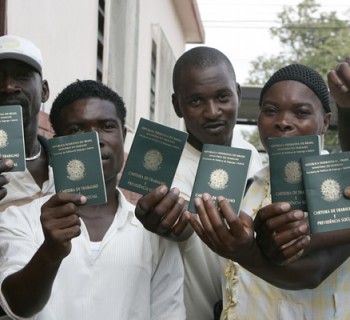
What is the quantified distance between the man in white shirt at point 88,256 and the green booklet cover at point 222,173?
1.21 ft

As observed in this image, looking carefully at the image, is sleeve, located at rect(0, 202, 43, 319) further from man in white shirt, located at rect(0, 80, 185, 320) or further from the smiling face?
the smiling face

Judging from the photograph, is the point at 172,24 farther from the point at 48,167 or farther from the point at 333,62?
the point at 333,62

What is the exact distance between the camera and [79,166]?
2.20m

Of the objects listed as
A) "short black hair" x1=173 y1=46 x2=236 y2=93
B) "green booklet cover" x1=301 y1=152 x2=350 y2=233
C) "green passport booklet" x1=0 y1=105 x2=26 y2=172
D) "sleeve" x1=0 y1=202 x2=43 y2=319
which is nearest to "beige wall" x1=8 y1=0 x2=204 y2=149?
"short black hair" x1=173 y1=46 x2=236 y2=93

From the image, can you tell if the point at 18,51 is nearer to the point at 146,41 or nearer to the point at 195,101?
the point at 195,101

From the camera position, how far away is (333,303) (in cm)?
221

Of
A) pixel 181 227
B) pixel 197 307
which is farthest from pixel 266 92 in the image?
pixel 197 307

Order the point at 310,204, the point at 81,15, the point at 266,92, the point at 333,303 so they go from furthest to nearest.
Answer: the point at 81,15, the point at 266,92, the point at 333,303, the point at 310,204

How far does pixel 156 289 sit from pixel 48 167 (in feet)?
2.76

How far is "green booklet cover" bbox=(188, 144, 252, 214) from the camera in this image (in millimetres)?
2154

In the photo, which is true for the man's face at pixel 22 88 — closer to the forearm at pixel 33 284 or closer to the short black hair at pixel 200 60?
the short black hair at pixel 200 60

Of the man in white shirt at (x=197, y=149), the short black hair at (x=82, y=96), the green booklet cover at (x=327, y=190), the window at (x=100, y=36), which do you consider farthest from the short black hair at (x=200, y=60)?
the window at (x=100, y=36)

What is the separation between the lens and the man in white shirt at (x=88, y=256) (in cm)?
208

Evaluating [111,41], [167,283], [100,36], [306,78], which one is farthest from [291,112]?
[111,41]
